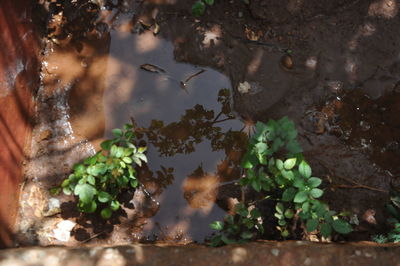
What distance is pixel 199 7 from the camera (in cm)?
312

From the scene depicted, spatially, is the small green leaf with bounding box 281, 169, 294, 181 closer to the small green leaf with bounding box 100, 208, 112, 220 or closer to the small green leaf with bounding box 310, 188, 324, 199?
the small green leaf with bounding box 310, 188, 324, 199

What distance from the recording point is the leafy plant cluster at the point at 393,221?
2.50 metres

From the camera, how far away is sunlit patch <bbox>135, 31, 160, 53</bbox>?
3.16 meters

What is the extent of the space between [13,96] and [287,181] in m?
1.77

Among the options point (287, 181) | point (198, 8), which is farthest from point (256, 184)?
point (198, 8)

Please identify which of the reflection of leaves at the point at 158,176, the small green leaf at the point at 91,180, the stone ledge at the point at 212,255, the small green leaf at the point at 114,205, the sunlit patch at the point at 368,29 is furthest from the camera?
the sunlit patch at the point at 368,29

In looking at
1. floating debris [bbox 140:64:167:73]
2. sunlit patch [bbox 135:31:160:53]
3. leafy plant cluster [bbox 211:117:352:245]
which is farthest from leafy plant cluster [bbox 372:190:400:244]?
sunlit patch [bbox 135:31:160:53]

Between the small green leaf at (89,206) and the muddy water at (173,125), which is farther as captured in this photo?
the muddy water at (173,125)

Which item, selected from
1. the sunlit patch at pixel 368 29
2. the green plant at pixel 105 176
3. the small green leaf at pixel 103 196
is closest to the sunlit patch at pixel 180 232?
the green plant at pixel 105 176

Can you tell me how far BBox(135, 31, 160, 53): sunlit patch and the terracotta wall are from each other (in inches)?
29.5

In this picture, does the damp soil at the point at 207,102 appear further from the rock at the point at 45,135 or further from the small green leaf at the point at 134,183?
the small green leaf at the point at 134,183

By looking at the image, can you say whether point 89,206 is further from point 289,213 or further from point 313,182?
point 313,182

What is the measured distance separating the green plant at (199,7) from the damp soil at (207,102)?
0.07 meters

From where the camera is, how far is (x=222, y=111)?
3.03 metres
